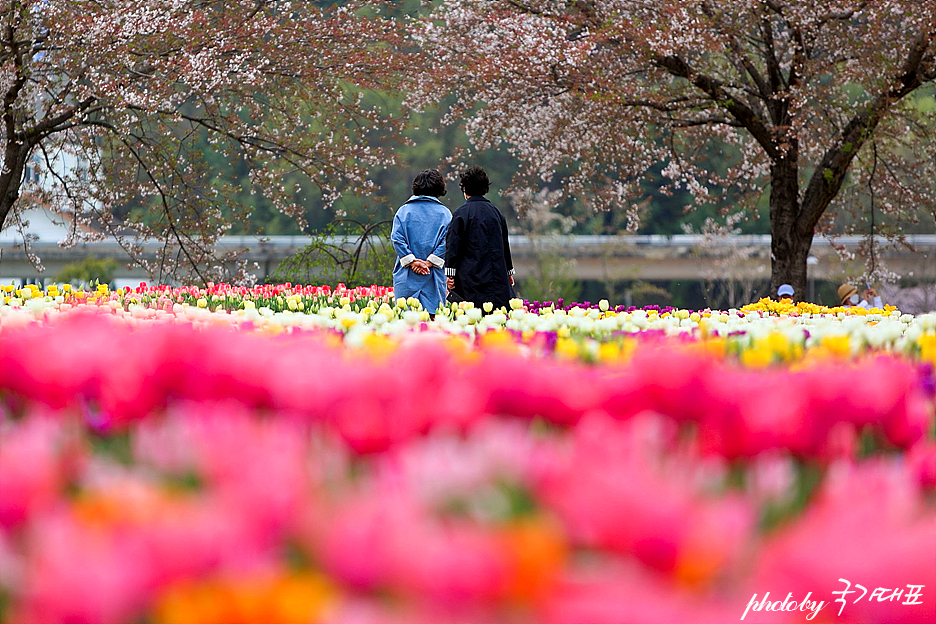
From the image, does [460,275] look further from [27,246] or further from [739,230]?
[739,230]

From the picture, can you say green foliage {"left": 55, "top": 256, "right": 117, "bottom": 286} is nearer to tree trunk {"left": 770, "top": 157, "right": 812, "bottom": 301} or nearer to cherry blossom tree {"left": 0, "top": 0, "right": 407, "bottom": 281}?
cherry blossom tree {"left": 0, "top": 0, "right": 407, "bottom": 281}

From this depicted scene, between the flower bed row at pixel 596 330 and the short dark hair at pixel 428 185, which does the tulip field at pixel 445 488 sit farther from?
the short dark hair at pixel 428 185

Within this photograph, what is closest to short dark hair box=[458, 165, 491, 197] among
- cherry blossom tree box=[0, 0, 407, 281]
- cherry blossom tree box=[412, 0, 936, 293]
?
cherry blossom tree box=[412, 0, 936, 293]

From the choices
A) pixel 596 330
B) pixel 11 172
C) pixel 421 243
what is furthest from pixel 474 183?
pixel 11 172

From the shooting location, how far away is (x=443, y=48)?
53.3 feet

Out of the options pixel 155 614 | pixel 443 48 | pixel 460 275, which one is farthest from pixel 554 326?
pixel 443 48

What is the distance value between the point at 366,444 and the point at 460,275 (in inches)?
269

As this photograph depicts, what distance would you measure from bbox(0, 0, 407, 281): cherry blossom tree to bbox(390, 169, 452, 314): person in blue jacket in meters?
5.20

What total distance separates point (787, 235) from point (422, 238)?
8847mm

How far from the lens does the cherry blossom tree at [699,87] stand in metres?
13.6

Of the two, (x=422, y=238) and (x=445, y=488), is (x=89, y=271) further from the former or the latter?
(x=445, y=488)

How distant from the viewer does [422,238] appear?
8703mm

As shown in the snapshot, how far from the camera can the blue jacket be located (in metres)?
8.61

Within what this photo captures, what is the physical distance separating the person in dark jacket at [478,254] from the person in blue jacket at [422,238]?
319mm
